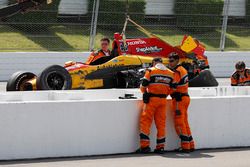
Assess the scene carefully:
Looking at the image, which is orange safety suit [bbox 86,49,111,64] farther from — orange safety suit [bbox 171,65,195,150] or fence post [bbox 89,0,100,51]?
fence post [bbox 89,0,100,51]

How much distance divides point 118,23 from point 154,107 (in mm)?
11977

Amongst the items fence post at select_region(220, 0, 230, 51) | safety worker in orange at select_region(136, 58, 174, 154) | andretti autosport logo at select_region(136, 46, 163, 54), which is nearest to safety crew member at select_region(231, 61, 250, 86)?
andretti autosport logo at select_region(136, 46, 163, 54)

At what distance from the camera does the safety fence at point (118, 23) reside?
786 inches

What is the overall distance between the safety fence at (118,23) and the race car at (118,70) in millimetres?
4318

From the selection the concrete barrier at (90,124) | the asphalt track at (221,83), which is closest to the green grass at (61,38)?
the asphalt track at (221,83)

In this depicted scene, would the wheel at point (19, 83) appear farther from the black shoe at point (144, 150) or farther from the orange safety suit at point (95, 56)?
the black shoe at point (144, 150)

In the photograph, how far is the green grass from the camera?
19825 mm

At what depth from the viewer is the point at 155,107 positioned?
9.36 m

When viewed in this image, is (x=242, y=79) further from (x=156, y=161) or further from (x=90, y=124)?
(x=90, y=124)

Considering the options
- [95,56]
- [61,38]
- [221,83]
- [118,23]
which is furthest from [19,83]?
[118,23]

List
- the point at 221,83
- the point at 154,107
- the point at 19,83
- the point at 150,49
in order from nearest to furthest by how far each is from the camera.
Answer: the point at 154,107
the point at 19,83
the point at 150,49
the point at 221,83

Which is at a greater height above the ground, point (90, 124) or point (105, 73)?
point (105, 73)

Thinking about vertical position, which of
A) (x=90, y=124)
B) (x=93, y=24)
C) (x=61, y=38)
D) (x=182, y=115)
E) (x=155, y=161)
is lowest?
(x=155, y=161)

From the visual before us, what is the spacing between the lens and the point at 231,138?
10.1 m
